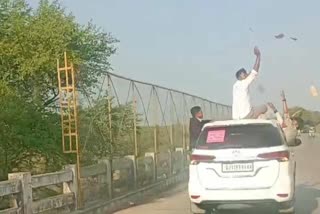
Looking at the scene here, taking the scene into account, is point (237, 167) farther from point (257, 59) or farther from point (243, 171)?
point (257, 59)

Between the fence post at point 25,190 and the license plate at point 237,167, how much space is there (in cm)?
312

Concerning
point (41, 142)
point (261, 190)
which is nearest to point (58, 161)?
point (41, 142)

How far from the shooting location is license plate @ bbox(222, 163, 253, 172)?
11.7 meters

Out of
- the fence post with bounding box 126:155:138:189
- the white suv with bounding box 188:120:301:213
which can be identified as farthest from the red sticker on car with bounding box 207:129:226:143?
the fence post with bounding box 126:155:138:189

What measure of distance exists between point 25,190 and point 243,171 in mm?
3463

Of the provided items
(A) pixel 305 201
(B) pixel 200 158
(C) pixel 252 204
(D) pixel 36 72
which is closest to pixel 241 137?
(B) pixel 200 158

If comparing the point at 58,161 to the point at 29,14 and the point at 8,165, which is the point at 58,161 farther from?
the point at 29,14

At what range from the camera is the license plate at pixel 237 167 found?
38.3 feet

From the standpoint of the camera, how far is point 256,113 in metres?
15.9

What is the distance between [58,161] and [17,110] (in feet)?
5.06

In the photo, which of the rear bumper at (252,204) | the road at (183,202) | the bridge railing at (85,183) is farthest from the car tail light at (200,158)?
the bridge railing at (85,183)

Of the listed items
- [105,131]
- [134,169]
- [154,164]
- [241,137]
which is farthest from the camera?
[154,164]

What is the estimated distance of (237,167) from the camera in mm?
11703

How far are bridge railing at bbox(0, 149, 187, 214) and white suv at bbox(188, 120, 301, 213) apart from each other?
2503mm
